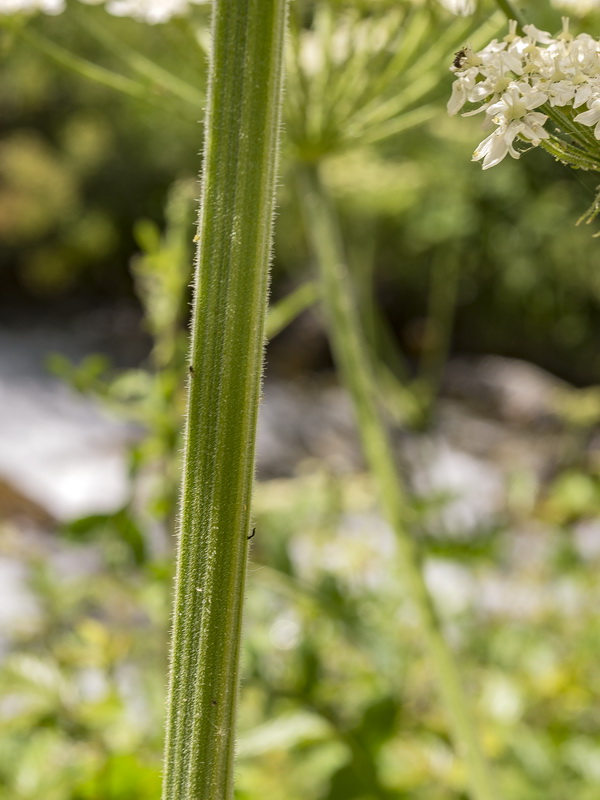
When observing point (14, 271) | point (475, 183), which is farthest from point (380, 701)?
point (14, 271)

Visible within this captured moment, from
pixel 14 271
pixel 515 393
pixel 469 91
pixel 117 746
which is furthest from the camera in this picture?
pixel 14 271

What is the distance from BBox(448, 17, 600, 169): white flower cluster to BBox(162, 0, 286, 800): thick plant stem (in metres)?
0.06

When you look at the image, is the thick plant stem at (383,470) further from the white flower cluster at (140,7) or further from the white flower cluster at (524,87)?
the white flower cluster at (524,87)

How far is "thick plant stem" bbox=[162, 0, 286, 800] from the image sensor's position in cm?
26

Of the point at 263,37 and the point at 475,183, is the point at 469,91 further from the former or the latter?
the point at 475,183

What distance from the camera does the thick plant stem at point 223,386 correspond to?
26cm

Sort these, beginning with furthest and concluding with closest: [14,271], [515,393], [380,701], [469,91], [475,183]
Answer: [14,271], [475,183], [515,393], [380,701], [469,91]

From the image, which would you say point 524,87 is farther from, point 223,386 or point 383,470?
point 383,470

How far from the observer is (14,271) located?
5.28 metres

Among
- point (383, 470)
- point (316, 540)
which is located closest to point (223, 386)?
point (383, 470)

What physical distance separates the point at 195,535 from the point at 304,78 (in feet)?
1.63

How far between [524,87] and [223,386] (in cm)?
12

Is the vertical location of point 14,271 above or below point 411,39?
above

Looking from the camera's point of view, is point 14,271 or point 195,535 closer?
point 195,535
